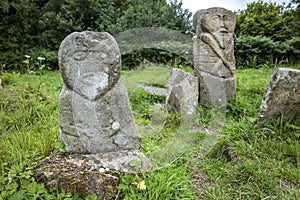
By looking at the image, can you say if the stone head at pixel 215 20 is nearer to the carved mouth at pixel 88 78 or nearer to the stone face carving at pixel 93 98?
the stone face carving at pixel 93 98

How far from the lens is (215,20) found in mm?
4117

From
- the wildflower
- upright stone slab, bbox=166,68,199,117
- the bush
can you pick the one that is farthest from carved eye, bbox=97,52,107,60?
the bush

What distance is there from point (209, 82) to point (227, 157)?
185cm

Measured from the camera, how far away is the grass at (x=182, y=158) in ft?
6.11

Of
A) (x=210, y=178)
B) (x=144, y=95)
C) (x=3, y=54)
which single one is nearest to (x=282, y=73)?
(x=210, y=178)

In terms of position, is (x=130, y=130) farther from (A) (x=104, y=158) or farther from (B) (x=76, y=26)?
(B) (x=76, y=26)

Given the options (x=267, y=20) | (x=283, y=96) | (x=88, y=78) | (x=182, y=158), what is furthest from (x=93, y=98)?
(x=267, y=20)

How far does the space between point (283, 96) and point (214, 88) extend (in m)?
1.44

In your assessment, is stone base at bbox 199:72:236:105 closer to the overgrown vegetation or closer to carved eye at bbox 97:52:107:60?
carved eye at bbox 97:52:107:60

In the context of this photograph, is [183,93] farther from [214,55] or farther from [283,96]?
[283,96]

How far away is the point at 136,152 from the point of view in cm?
215

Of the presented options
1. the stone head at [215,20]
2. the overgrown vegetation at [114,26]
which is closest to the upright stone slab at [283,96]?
the stone head at [215,20]

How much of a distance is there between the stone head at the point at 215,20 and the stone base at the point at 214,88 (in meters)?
0.75

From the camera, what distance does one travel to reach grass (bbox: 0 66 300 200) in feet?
6.11
